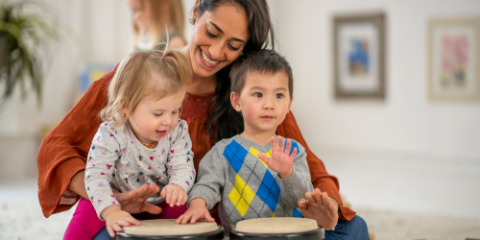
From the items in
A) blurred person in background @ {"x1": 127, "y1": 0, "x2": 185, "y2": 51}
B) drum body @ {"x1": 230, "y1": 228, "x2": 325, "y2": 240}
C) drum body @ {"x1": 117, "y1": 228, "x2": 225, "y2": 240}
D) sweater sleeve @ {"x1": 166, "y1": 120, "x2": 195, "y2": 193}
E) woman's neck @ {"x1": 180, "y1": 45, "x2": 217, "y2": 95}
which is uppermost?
blurred person in background @ {"x1": 127, "y1": 0, "x2": 185, "y2": 51}

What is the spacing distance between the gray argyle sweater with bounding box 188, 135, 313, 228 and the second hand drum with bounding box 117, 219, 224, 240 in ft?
0.84

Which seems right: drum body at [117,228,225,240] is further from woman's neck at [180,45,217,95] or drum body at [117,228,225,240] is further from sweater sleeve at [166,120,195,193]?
woman's neck at [180,45,217,95]

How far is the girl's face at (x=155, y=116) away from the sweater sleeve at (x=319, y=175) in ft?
1.88

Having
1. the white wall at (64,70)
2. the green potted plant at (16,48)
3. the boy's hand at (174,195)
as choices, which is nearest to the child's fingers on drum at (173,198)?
the boy's hand at (174,195)

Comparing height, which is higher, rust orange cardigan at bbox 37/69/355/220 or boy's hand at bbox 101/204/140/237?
rust orange cardigan at bbox 37/69/355/220

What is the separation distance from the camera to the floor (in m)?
2.47

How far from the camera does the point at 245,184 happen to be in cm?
152

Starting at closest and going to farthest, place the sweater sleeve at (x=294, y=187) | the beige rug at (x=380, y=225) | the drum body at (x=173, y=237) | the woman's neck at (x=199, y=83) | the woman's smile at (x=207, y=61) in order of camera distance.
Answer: the drum body at (x=173, y=237) < the sweater sleeve at (x=294, y=187) < the woman's smile at (x=207, y=61) < the woman's neck at (x=199, y=83) < the beige rug at (x=380, y=225)

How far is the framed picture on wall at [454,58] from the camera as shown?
5578mm

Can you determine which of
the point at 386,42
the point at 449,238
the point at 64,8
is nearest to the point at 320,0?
the point at 386,42

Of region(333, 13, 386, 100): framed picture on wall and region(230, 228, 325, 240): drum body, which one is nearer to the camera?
region(230, 228, 325, 240): drum body

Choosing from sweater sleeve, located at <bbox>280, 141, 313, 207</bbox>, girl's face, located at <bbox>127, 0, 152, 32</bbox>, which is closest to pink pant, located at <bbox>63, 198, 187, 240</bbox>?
sweater sleeve, located at <bbox>280, 141, 313, 207</bbox>

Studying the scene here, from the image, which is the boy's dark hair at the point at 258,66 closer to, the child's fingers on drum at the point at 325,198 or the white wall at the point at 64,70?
the child's fingers on drum at the point at 325,198

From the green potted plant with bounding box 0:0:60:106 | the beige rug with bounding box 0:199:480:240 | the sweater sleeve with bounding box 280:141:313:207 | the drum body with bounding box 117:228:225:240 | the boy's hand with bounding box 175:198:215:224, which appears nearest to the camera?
the drum body with bounding box 117:228:225:240
